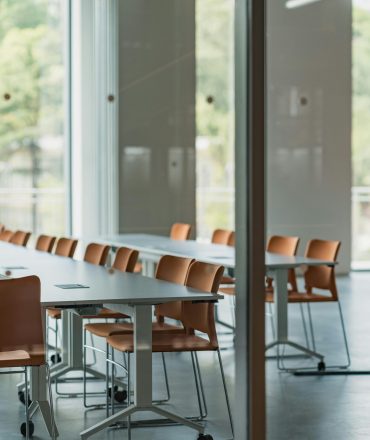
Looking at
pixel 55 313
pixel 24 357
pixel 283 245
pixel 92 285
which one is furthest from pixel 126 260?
pixel 24 357

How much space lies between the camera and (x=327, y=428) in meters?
4.87

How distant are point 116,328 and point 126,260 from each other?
859mm

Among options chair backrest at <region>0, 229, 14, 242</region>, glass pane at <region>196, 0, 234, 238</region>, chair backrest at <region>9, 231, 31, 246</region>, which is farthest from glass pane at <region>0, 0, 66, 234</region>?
glass pane at <region>196, 0, 234, 238</region>

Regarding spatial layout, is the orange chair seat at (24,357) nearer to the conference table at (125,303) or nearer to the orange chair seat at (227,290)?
the conference table at (125,303)

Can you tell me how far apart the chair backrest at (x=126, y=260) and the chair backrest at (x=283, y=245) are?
1.31 meters

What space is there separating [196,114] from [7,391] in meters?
4.51

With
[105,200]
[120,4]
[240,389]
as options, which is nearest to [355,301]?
[105,200]

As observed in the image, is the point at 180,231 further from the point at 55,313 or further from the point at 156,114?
the point at 55,313

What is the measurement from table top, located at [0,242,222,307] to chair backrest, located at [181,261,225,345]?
0.14 metres

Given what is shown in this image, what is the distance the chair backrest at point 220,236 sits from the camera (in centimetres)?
812

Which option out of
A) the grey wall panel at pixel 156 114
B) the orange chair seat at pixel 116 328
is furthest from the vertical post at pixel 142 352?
the grey wall panel at pixel 156 114

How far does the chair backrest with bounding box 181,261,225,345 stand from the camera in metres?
4.92

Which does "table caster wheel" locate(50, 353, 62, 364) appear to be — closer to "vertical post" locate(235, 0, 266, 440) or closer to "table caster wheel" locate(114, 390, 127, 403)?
"table caster wheel" locate(114, 390, 127, 403)

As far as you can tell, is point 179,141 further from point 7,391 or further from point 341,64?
point 7,391
